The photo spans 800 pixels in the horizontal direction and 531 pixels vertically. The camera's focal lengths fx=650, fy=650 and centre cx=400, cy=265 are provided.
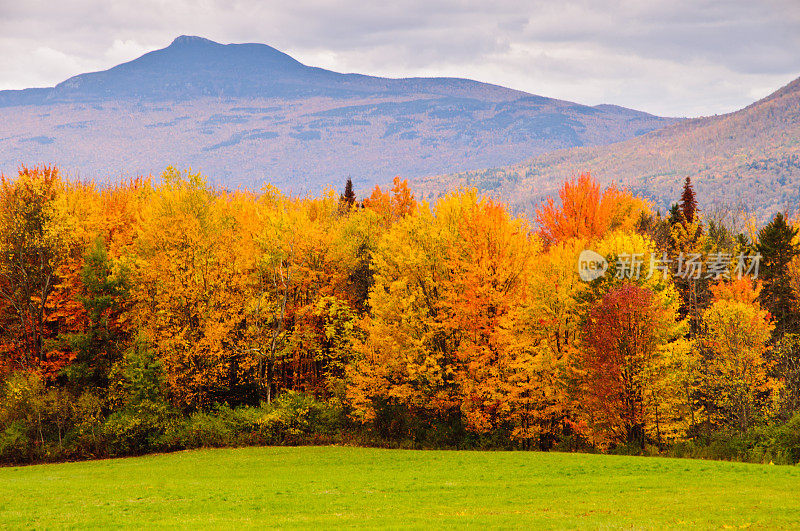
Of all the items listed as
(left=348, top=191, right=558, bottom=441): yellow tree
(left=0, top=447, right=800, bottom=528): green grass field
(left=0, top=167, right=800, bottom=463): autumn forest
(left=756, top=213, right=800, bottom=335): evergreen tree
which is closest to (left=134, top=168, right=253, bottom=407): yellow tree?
(left=0, top=167, right=800, bottom=463): autumn forest

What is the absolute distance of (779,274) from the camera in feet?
195

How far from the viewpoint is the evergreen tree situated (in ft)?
189

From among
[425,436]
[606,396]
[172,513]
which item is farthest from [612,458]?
[172,513]

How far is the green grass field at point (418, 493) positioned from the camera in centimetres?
1975

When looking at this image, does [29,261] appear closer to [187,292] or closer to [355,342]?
[187,292]

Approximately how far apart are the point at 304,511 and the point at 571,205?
5059 cm

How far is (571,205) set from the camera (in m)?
66.0

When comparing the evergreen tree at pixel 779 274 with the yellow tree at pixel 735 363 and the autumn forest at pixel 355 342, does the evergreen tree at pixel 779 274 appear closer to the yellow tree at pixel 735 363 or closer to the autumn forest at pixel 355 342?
the autumn forest at pixel 355 342

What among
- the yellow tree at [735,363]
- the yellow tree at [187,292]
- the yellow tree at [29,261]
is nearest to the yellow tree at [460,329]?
the yellow tree at [187,292]

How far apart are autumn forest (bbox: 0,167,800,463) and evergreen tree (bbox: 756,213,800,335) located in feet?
41.5

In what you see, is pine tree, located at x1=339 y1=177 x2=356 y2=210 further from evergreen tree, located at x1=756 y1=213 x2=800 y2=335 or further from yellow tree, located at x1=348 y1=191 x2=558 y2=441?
evergreen tree, located at x1=756 y1=213 x2=800 y2=335

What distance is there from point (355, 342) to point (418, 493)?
19.7 meters

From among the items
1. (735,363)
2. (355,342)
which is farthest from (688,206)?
(355,342)

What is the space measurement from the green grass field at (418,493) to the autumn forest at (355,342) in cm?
604
